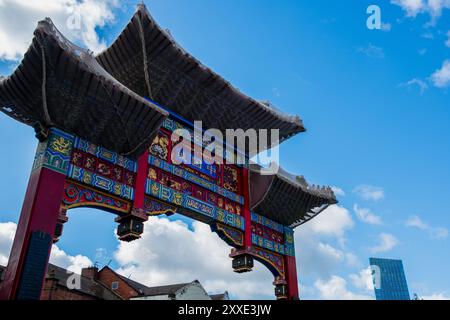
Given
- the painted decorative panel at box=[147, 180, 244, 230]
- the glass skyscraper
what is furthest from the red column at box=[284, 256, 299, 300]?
the glass skyscraper

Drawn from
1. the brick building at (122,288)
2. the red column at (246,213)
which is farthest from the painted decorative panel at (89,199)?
the brick building at (122,288)

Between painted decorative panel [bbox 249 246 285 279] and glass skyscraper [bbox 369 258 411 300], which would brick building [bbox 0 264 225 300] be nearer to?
painted decorative panel [bbox 249 246 285 279]

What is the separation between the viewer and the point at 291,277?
1298 centimetres

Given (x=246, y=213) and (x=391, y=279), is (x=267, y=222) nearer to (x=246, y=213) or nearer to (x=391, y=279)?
(x=246, y=213)

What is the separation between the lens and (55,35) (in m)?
7.72

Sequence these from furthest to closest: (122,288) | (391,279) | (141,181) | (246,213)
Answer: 1. (391,279)
2. (122,288)
3. (246,213)
4. (141,181)

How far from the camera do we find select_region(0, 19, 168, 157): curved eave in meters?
7.90

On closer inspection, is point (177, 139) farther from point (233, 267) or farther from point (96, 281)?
point (96, 281)

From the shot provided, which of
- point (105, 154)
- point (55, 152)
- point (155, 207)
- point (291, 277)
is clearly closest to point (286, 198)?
point (291, 277)

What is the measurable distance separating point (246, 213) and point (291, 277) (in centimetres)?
258

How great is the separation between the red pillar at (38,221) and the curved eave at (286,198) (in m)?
5.82

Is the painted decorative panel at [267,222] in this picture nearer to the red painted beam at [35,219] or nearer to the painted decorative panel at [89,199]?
the painted decorative panel at [89,199]

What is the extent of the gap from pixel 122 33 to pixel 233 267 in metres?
6.86
